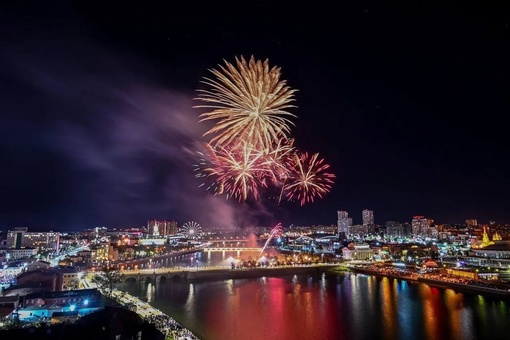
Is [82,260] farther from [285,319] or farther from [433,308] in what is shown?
[433,308]

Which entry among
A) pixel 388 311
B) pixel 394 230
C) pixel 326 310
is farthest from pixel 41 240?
pixel 394 230

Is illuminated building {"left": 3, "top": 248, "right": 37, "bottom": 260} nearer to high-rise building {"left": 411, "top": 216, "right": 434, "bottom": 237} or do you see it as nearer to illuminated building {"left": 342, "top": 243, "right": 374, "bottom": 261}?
illuminated building {"left": 342, "top": 243, "right": 374, "bottom": 261}

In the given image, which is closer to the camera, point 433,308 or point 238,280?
point 433,308

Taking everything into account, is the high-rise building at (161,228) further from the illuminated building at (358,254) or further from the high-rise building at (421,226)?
the high-rise building at (421,226)

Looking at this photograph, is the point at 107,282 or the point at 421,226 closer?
the point at 107,282

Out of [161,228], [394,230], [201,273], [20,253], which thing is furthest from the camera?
[161,228]

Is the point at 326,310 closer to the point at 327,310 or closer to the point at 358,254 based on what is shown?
the point at 327,310

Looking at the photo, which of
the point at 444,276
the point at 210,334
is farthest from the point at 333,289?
the point at 210,334

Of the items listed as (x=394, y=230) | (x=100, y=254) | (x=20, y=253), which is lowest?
(x=100, y=254)
